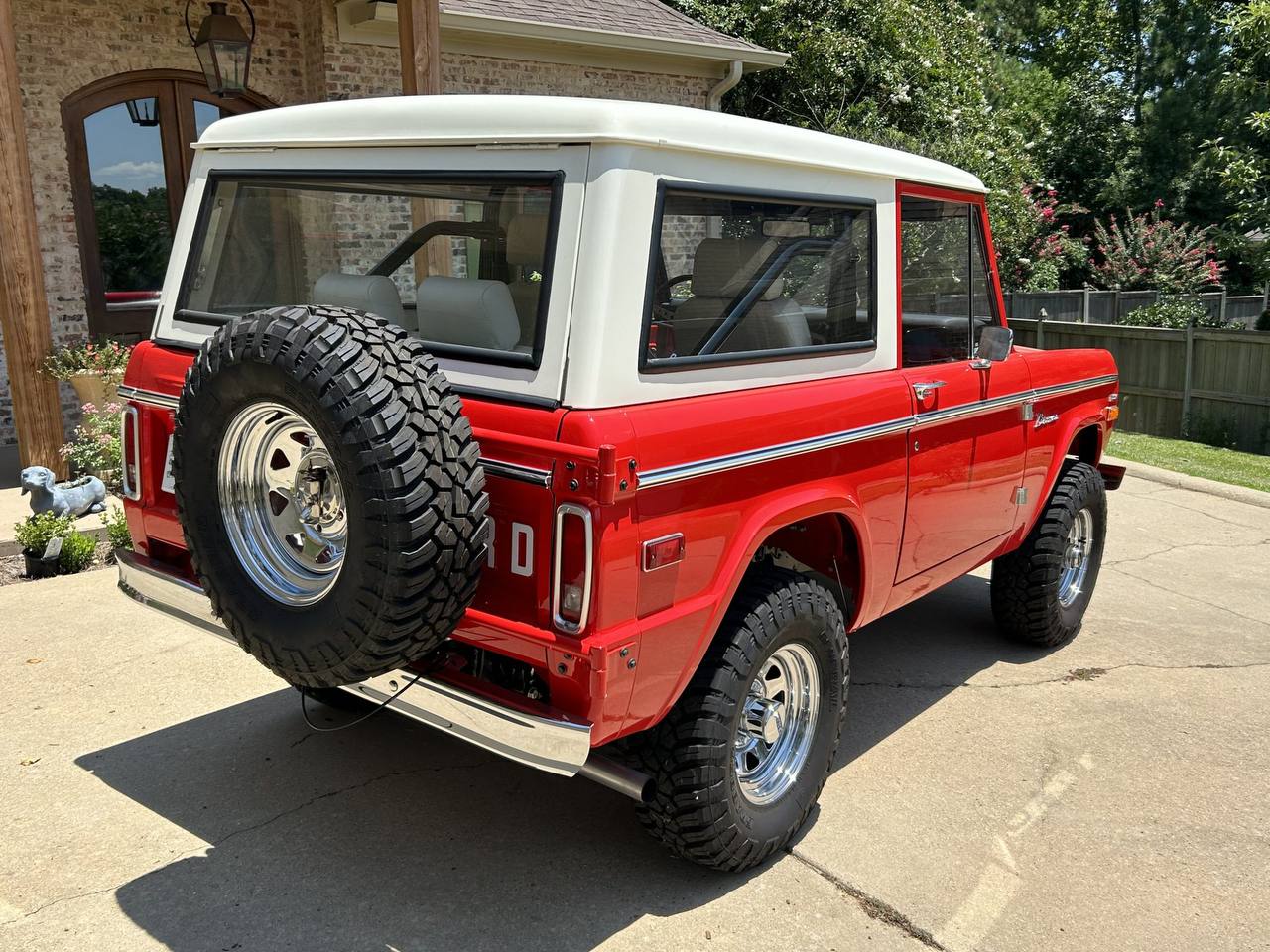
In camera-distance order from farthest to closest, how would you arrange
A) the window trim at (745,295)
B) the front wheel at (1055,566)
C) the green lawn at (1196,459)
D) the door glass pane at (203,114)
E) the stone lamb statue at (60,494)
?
the green lawn at (1196,459)
the door glass pane at (203,114)
the stone lamb statue at (60,494)
the front wheel at (1055,566)
the window trim at (745,295)

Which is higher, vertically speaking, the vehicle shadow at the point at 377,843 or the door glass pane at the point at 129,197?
the door glass pane at the point at 129,197

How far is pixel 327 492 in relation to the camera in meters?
2.80

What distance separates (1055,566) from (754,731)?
222 cm

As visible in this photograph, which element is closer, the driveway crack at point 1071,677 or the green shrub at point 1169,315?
the driveway crack at point 1071,677

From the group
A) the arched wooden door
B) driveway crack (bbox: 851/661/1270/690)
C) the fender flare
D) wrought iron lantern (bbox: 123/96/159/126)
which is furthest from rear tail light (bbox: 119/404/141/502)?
wrought iron lantern (bbox: 123/96/159/126)

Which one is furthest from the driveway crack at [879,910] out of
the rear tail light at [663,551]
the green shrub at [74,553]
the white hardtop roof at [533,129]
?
the green shrub at [74,553]

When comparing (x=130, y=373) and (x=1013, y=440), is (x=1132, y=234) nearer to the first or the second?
(x=1013, y=440)

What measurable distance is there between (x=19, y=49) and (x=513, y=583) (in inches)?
298

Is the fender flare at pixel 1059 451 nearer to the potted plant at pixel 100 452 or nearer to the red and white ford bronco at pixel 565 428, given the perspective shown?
the red and white ford bronco at pixel 565 428

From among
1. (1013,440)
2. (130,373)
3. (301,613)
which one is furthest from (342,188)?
(1013,440)

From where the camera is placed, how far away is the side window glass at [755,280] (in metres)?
2.93

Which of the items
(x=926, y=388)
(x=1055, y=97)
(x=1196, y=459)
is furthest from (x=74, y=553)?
(x=1055, y=97)

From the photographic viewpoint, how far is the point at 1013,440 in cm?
436

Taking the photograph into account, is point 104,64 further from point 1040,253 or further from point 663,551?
point 1040,253
